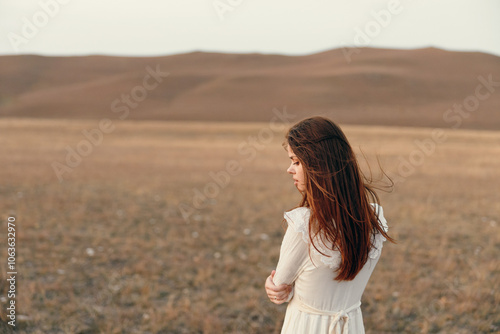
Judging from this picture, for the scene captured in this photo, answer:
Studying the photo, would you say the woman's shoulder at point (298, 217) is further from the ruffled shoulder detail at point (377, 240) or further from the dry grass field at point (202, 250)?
the dry grass field at point (202, 250)

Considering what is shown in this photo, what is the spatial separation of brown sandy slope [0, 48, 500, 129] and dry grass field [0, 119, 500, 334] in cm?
3193

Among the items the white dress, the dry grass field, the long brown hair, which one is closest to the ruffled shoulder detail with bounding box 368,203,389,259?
the white dress

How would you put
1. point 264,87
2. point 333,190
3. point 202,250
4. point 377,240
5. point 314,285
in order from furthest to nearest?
1. point 264,87
2. point 202,250
3. point 377,240
4. point 314,285
5. point 333,190

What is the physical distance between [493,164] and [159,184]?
501 inches

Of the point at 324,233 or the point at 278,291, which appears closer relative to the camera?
the point at 324,233

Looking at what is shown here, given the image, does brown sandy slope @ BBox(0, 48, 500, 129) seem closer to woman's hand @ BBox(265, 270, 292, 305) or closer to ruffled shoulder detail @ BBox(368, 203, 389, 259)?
ruffled shoulder detail @ BBox(368, 203, 389, 259)

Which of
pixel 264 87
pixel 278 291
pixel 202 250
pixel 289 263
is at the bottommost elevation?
pixel 202 250

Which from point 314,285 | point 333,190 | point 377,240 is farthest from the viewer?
point 377,240

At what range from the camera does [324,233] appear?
1802 mm

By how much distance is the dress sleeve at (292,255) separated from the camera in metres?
1.82

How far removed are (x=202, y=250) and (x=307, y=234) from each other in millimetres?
5284

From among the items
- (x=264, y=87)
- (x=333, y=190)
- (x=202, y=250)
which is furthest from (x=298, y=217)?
(x=264, y=87)

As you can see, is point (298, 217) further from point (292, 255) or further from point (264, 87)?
point (264, 87)

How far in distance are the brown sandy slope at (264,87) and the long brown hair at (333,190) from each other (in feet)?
137
